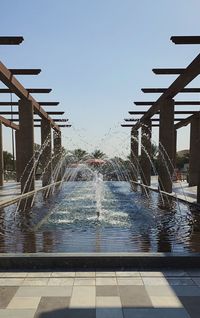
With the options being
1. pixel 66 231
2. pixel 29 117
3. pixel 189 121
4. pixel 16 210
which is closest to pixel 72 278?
pixel 66 231

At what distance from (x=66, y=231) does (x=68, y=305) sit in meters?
3.68

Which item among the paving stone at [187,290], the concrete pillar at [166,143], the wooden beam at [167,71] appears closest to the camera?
the paving stone at [187,290]

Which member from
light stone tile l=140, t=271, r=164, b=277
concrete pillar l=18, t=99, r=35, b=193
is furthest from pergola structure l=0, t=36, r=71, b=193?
light stone tile l=140, t=271, r=164, b=277

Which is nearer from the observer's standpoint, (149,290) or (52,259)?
(149,290)

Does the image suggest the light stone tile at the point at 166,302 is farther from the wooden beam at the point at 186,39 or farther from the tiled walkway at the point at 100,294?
the wooden beam at the point at 186,39

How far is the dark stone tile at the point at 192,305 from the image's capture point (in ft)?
11.8

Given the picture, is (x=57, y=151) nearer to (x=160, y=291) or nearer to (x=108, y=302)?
(x=160, y=291)

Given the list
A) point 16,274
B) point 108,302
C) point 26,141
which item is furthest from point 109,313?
point 26,141

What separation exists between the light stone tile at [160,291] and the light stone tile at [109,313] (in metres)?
0.57

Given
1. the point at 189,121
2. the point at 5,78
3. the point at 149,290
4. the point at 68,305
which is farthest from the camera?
the point at 189,121

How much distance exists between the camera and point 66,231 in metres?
7.46

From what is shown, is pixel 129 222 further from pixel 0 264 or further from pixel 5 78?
pixel 5 78

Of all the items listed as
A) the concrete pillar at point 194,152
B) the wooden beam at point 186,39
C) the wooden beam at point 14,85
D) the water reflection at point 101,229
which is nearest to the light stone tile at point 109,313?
the water reflection at point 101,229

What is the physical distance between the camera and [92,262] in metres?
5.09
